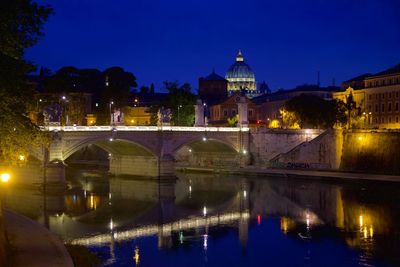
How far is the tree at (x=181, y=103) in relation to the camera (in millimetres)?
→ 80625

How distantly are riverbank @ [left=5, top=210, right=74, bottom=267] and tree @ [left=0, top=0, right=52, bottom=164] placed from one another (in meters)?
3.54

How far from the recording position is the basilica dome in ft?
507

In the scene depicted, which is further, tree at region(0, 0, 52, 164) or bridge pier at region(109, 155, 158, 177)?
bridge pier at region(109, 155, 158, 177)

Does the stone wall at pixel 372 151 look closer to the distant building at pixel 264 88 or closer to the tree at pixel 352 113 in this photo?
the tree at pixel 352 113

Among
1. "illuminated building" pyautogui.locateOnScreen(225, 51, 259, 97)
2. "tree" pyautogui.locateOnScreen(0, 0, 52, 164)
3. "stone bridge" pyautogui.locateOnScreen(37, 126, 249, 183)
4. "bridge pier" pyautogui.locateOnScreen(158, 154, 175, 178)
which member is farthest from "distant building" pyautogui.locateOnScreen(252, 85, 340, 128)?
"tree" pyautogui.locateOnScreen(0, 0, 52, 164)

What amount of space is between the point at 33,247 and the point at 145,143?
116 ft

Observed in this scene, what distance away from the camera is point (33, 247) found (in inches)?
919

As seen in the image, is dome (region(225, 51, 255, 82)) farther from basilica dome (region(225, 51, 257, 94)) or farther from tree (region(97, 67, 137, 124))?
tree (region(97, 67, 137, 124))

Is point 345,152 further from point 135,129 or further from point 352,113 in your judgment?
point 135,129

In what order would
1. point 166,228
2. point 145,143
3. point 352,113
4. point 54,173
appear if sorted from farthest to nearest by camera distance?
1. point 352,113
2. point 145,143
3. point 54,173
4. point 166,228

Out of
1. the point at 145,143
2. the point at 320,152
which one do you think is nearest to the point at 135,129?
the point at 145,143

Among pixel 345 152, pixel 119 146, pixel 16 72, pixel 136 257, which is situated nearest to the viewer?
pixel 16 72

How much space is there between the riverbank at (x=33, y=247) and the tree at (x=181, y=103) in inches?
2018

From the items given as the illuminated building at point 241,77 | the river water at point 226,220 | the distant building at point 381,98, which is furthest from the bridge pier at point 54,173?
the illuminated building at point 241,77
